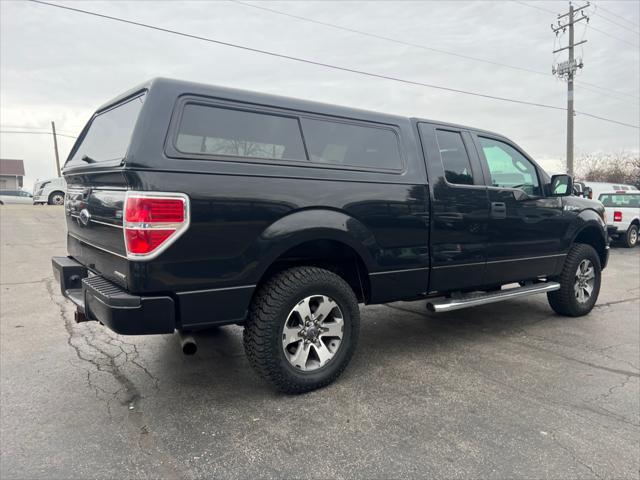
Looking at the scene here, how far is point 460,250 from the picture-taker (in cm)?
408

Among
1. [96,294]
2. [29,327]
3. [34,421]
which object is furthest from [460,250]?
[29,327]

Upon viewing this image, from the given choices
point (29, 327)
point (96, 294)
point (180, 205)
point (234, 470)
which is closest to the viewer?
point (234, 470)

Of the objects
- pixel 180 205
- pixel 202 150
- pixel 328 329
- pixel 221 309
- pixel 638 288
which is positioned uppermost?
pixel 202 150

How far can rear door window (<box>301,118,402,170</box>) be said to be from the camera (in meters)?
3.35

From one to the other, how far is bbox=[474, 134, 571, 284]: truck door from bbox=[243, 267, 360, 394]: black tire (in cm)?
184

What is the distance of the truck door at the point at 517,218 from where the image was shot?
Answer: 4.38 m

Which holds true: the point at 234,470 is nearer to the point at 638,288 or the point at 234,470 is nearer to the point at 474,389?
the point at 474,389

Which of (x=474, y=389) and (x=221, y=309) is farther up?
(x=221, y=309)

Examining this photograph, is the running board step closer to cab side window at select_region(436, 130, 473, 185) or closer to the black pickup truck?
the black pickup truck

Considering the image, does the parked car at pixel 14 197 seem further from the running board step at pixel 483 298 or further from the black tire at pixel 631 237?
the black tire at pixel 631 237

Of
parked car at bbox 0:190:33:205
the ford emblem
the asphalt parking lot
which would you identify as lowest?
the asphalt parking lot

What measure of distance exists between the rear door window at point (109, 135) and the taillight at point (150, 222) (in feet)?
1.26

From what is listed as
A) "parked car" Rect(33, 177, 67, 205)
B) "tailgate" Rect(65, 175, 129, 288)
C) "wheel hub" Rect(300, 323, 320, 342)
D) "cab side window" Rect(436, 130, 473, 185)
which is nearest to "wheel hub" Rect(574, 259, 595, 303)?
"cab side window" Rect(436, 130, 473, 185)

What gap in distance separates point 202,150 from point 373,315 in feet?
11.0
